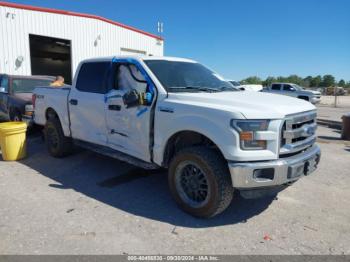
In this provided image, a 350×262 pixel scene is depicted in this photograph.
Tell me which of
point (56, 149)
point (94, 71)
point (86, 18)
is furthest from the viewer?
point (86, 18)

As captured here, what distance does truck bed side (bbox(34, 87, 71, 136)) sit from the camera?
5.97 m

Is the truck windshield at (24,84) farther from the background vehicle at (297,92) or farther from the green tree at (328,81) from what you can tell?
the green tree at (328,81)

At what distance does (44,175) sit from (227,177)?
350 centimetres

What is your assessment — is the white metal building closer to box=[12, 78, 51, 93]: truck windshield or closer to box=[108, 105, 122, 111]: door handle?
box=[12, 78, 51, 93]: truck windshield

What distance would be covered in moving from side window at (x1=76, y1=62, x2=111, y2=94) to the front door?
0.28 m

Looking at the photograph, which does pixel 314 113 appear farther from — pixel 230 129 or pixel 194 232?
pixel 194 232

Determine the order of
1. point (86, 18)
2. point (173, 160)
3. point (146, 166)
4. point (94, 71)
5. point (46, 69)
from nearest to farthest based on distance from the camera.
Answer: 1. point (173, 160)
2. point (146, 166)
3. point (94, 71)
4. point (86, 18)
5. point (46, 69)

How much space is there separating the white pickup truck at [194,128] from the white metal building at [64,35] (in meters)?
10.9

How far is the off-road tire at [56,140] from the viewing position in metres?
6.21

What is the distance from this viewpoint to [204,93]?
4.05 meters

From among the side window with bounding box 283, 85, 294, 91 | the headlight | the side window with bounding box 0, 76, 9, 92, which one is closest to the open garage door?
the side window with bounding box 283, 85, 294, 91

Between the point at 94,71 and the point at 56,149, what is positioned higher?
the point at 94,71

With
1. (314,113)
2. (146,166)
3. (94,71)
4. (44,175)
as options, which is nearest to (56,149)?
(44,175)

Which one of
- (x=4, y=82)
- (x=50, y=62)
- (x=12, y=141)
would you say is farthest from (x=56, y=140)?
(x=50, y=62)
